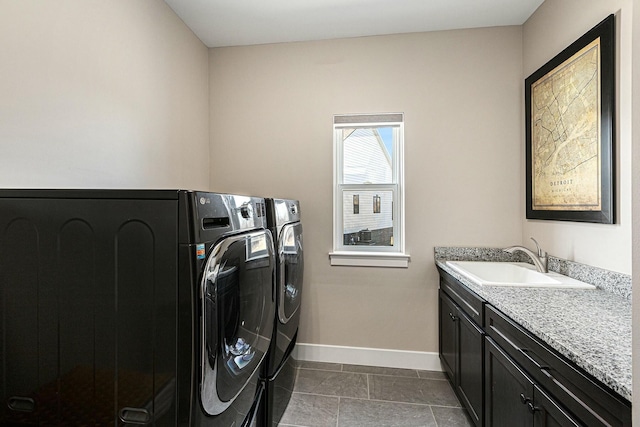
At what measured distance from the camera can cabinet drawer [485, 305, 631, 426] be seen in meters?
0.80

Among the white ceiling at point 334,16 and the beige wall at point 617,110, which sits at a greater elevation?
the white ceiling at point 334,16

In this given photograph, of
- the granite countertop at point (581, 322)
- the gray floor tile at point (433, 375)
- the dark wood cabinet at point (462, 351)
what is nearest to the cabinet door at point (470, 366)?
the dark wood cabinet at point (462, 351)

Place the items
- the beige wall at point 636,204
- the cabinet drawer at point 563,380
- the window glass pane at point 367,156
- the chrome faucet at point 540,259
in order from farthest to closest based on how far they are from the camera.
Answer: the window glass pane at point 367,156, the chrome faucet at point 540,259, the cabinet drawer at point 563,380, the beige wall at point 636,204

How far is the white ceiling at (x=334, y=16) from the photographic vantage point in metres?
2.22

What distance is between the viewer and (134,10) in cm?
189

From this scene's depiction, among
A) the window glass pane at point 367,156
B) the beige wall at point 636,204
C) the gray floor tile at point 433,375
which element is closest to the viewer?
the beige wall at point 636,204

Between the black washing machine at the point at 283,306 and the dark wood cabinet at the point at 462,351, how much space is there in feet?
3.51

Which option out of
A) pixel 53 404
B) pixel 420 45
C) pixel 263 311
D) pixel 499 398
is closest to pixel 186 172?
pixel 263 311

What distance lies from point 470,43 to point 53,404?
319 centimetres

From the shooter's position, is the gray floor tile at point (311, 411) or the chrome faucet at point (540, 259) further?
the chrome faucet at point (540, 259)

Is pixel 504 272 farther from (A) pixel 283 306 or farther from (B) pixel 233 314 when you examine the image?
(B) pixel 233 314

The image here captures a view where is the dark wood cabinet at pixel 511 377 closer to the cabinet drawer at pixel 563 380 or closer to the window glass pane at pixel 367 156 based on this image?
the cabinet drawer at pixel 563 380

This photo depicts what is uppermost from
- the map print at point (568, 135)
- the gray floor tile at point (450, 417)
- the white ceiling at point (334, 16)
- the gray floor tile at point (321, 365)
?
the white ceiling at point (334, 16)

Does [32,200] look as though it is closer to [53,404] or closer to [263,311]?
[53,404]
